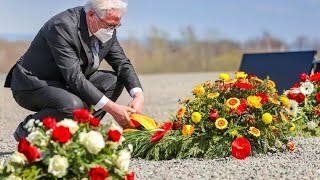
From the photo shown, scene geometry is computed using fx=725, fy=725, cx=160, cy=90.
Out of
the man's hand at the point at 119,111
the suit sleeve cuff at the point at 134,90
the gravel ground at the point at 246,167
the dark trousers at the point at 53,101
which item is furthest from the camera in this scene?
the suit sleeve cuff at the point at 134,90

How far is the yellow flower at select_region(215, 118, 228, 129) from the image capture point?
17.6 feet

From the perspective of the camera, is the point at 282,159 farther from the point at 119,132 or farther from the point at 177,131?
the point at 119,132

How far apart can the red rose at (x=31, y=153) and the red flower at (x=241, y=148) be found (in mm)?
2015

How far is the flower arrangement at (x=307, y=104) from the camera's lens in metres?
6.93

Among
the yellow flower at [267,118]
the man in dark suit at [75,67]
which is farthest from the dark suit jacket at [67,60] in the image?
the yellow flower at [267,118]

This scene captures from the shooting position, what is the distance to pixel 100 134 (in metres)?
3.62

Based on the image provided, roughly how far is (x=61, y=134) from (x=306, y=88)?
4144 mm

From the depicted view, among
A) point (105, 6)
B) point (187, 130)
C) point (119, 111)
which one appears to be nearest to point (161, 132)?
point (187, 130)

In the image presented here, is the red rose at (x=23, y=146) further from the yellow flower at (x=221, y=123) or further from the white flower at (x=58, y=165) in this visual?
the yellow flower at (x=221, y=123)

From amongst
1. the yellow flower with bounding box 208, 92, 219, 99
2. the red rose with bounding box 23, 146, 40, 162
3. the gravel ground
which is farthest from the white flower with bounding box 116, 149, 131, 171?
the yellow flower with bounding box 208, 92, 219, 99

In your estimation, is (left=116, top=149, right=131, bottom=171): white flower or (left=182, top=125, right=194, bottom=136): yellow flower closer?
(left=116, top=149, right=131, bottom=171): white flower

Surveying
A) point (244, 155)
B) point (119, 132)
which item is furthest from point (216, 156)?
point (119, 132)

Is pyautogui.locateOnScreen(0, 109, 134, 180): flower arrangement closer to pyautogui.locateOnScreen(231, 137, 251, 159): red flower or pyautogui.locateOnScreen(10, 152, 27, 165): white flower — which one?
pyautogui.locateOnScreen(10, 152, 27, 165): white flower

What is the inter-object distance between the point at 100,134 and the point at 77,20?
79.7 inches
